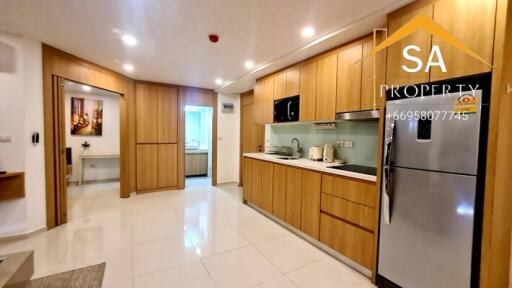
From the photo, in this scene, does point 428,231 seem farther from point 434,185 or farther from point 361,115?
point 361,115

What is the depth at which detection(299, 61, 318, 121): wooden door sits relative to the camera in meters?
2.86

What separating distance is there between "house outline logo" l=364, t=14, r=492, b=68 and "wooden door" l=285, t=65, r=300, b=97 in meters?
1.33

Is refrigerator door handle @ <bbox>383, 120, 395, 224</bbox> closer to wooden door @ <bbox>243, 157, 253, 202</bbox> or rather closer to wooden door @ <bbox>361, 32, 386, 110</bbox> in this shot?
wooden door @ <bbox>361, 32, 386, 110</bbox>

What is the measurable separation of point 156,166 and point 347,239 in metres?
4.16

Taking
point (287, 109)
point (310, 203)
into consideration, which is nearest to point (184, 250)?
point (310, 203)

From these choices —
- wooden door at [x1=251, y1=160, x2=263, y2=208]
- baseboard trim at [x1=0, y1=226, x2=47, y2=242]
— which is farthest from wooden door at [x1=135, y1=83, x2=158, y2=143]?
wooden door at [x1=251, y1=160, x2=263, y2=208]

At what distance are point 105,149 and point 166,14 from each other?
4978mm

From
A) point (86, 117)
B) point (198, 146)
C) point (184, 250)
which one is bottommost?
point (184, 250)

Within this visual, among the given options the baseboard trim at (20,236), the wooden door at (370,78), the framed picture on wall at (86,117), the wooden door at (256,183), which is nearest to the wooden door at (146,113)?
the framed picture on wall at (86,117)

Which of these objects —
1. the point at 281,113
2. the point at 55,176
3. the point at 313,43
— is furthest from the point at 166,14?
the point at 55,176

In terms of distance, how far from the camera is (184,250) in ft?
7.86

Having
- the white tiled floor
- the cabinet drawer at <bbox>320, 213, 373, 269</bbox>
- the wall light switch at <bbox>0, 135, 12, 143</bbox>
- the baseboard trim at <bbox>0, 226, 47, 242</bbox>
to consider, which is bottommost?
the white tiled floor

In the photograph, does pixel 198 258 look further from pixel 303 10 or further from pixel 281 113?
pixel 303 10

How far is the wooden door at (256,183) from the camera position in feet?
11.8
